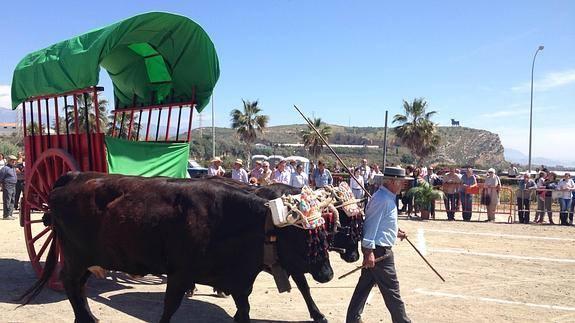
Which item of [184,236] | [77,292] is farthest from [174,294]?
[77,292]

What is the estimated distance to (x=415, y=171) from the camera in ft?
59.1

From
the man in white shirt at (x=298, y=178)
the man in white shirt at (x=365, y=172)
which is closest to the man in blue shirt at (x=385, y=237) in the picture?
the man in white shirt at (x=298, y=178)

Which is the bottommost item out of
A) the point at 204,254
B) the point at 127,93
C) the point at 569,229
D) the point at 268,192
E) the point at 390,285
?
the point at 569,229

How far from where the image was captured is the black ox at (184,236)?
4742 mm

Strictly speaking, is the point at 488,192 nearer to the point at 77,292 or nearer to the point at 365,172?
the point at 365,172

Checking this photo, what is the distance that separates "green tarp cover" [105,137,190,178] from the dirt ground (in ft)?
5.56

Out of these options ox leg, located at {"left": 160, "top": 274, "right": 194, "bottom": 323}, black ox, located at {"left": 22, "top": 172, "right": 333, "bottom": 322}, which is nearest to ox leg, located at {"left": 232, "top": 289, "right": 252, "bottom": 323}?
black ox, located at {"left": 22, "top": 172, "right": 333, "bottom": 322}

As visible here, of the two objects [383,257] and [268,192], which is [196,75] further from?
[383,257]

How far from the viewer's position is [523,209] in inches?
646

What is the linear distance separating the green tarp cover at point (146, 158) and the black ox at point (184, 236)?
1442 mm

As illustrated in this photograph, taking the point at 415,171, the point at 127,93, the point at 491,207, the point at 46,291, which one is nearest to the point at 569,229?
the point at 491,207

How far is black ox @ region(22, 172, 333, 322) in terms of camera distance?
15.6ft

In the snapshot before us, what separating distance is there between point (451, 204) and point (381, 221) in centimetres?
1289

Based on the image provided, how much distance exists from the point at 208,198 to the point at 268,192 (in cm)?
102
